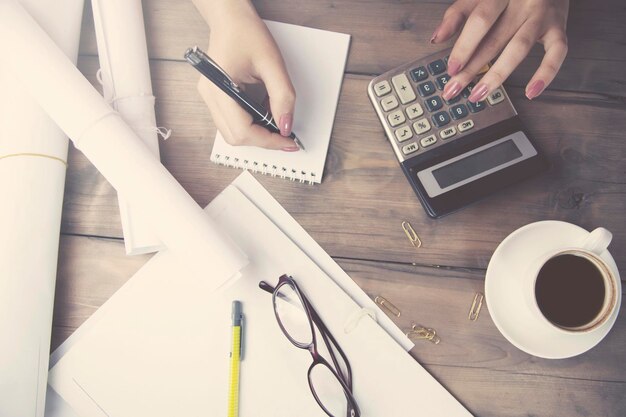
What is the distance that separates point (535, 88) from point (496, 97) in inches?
1.5

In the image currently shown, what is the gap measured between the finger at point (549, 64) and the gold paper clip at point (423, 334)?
0.26 meters

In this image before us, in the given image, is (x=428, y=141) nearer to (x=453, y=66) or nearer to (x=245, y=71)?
(x=453, y=66)

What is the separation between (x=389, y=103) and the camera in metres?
0.51

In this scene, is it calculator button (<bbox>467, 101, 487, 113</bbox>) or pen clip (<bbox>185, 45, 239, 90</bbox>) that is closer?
pen clip (<bbox>185, 45, 239, 90</bbox>)

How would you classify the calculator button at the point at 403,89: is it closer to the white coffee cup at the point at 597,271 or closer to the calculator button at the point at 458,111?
the calculator button at the point at 458,111

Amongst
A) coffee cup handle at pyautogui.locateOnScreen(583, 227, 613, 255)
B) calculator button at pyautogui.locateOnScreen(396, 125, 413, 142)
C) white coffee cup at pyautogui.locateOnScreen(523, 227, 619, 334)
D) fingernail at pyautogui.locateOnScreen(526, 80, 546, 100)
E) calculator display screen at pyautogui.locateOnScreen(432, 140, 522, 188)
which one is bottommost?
white coffee cup at pyautogui.locateOnScreen(523, 227, 619, 334)

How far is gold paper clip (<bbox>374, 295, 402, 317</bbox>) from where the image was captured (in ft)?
1.67

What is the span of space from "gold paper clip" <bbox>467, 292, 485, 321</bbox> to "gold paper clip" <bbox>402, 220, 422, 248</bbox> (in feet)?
0.27

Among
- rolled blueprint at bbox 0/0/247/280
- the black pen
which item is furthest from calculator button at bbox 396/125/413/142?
rolled blueprint at bbox 0/0/247/280

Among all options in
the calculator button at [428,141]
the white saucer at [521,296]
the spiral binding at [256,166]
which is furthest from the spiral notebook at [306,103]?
the white saucer at [521,296]

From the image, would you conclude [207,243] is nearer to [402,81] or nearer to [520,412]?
[402,81]

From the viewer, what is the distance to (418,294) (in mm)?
510

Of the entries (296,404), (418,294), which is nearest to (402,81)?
(418,294)

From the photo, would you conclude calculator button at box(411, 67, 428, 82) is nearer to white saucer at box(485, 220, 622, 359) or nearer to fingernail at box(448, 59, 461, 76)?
fingernail at box(448, 59, 461, 76)
